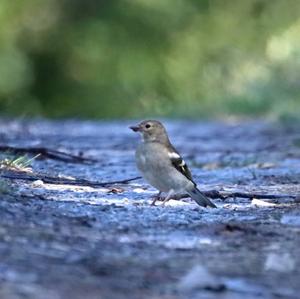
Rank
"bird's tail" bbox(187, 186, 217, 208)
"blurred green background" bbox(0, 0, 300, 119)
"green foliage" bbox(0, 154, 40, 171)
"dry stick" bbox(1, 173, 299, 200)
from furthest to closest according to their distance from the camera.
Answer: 1. "blurred green background" bbox(0, 0, 300, 119)
2. "green foliage" bbox(0, 154, 40, 171)
3. "dry stick" bbox(1, 173, 299, 200)
4. "bird's tail" bbox(187, 186, 217, 208)

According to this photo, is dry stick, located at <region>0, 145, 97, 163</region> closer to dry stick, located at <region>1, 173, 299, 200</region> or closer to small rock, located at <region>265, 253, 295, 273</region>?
dry stick, located at <region>1, 173, 299, 200</region>

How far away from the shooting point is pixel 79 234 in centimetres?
553

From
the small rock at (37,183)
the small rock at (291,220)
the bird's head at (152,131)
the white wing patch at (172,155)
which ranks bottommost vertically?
the small rock at (291,220)

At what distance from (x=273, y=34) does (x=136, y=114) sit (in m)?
6.06

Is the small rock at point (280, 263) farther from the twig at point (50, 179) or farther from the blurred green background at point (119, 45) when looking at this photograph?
the blurred green background at point (119, 45)

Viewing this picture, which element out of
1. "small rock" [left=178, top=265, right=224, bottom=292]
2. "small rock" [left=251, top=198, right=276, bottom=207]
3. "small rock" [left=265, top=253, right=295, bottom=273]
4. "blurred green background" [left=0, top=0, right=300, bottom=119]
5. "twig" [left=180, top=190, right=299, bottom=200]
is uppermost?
"blurred green background" [left=0, top=0, right=300, bottom=119]

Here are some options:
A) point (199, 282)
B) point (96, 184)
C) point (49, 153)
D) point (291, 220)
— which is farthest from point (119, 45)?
point (199, 282)

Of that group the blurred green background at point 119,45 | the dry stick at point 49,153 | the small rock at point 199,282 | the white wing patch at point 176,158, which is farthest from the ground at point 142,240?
the blurred green background at point 119,45

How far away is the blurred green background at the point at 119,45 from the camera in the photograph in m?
26.2

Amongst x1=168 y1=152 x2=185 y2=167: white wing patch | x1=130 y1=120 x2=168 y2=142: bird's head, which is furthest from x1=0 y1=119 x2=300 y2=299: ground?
x1=130 y1=120 x2=168 y2=142: bird's head

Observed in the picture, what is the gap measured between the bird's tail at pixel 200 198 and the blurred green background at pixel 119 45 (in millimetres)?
17019

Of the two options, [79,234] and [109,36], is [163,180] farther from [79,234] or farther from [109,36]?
[109,36]

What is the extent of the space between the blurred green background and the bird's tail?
55.8 feet

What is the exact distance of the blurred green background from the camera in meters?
26.2
